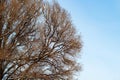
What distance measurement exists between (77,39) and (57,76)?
2.91 metres

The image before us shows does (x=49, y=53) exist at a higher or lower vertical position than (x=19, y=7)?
lower

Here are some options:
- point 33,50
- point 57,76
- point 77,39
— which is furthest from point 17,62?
point 77,39

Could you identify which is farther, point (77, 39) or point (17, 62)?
point (77, 39)

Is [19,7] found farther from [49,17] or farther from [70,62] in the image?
[70,62]

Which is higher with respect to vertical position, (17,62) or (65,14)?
(65,14)

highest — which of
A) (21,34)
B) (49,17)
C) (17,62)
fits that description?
(49,17)

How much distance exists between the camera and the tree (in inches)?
955

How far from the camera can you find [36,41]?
25219mm

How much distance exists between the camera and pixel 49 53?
25125mm

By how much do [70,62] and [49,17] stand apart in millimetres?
3379

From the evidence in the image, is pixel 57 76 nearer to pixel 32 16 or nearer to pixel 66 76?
pixel 66 76

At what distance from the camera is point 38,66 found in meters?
25.0

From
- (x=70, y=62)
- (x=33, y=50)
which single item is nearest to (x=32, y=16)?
(x=33, y=50)

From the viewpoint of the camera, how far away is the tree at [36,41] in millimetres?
24266
